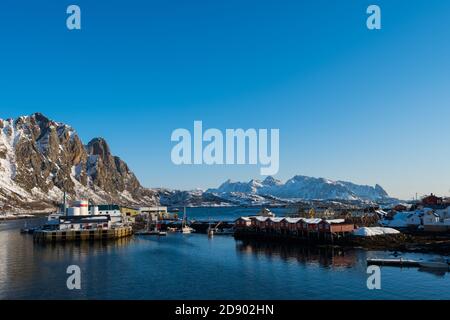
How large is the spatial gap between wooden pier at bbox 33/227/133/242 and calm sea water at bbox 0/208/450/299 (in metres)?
13.5

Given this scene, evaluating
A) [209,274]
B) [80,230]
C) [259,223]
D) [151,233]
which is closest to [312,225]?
[259,223]

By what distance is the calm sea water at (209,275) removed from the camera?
4453cm

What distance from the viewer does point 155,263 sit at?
65.7 m

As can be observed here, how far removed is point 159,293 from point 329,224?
51676 millimetres

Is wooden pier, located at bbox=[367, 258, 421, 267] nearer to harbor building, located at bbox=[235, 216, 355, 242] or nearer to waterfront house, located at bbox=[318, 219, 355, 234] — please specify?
harbor building, located at bbox=[235, 216, 355, 242]

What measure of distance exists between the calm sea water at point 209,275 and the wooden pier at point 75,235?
13452mm

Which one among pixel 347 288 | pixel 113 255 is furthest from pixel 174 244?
pixel 347 288

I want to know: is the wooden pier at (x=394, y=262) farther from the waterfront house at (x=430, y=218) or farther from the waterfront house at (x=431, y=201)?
the waterfront house at (x=431, y=201)

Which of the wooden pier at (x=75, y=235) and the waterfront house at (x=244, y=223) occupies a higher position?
the waterfront house at (x=244, y=223)

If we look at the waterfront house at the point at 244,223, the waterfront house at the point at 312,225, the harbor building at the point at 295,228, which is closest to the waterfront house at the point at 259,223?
the harbor building at the point at 295,228

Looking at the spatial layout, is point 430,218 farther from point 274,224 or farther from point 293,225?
point 274,224

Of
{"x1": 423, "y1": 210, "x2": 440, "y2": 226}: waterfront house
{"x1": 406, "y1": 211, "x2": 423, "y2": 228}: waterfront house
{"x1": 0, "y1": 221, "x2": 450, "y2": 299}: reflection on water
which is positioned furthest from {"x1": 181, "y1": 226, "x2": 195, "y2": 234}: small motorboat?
{"x1": 423, "y1": 210, "x2": 440, "y2": 226}: waterfront house
